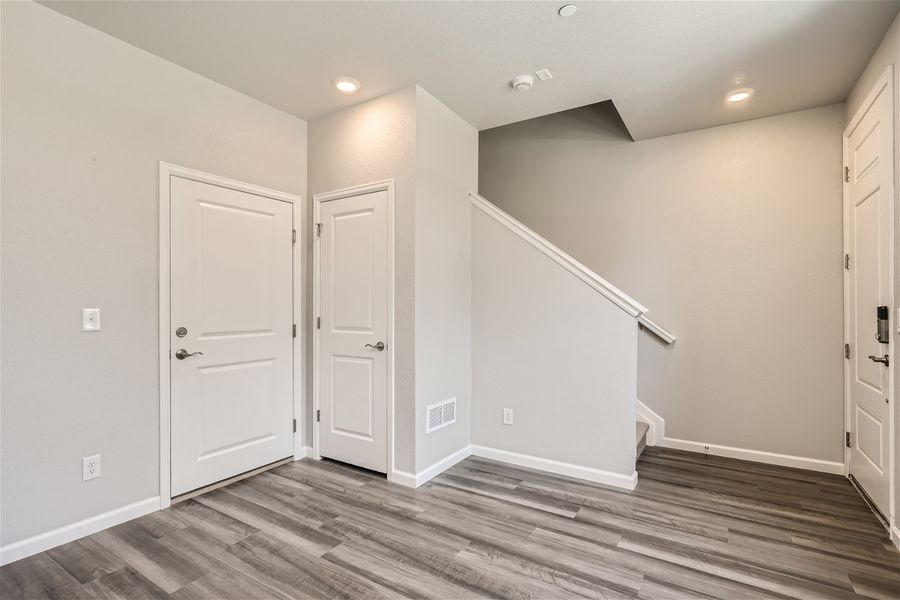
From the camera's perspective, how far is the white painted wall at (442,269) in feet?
9.89

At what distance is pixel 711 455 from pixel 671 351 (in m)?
0.87

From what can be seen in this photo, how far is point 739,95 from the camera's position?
3.01 metres

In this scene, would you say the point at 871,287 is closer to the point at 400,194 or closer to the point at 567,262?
the point at 567,262

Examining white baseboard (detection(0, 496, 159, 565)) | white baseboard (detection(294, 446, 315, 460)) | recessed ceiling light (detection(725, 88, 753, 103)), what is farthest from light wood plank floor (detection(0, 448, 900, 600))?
recessed ceiling light (detection(725, 88, 753, 103))

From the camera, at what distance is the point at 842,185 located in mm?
3125

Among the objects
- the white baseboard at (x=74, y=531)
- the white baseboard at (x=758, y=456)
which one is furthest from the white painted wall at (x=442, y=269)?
the white baseboard at (x=758, y=456)

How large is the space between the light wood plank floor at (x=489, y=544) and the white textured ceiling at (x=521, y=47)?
2.70 metres

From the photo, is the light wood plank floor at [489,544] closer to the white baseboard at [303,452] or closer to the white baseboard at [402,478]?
the white baseboard at [402,478]

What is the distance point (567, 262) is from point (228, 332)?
7.98 feet

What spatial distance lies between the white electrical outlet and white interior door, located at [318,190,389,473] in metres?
1.40

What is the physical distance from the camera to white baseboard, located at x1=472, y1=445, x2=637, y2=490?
2906 mm

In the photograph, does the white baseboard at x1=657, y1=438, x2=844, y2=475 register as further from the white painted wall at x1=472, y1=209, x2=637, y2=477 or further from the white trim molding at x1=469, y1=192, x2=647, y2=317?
the white trim molding at x1=469, y1=192, x2=647, y2=317

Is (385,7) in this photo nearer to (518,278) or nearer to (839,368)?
(518,278)

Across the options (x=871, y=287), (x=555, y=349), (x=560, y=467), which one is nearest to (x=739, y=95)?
(x=871, y=287)
